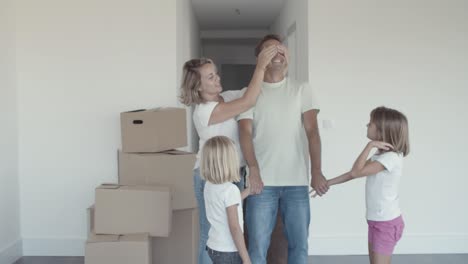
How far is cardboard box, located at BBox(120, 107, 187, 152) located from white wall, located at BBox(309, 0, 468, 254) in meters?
1.32

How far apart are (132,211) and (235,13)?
12.2 ft

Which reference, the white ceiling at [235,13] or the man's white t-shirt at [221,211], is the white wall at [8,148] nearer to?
the man's white t-shirt at [221,211]

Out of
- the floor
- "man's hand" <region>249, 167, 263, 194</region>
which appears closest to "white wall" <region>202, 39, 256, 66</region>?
the floor

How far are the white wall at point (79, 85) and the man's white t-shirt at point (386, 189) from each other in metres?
1.87

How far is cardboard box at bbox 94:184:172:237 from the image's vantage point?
278cm

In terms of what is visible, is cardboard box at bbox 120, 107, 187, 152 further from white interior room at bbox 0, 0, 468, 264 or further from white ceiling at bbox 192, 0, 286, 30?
white ceiling at bbox 192, 0, 286, 30

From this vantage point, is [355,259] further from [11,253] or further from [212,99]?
[11,253]

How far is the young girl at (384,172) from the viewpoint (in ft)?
7.27

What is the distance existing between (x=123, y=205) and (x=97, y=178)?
93 centimetres

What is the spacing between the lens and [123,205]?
2793 mm

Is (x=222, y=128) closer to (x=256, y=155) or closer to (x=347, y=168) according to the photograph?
(x=256, y=155)

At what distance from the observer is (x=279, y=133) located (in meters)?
1.95

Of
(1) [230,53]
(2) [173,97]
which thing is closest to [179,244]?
(2) [173,97]

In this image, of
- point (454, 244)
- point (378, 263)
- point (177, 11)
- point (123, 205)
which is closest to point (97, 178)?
point (123, 205)
